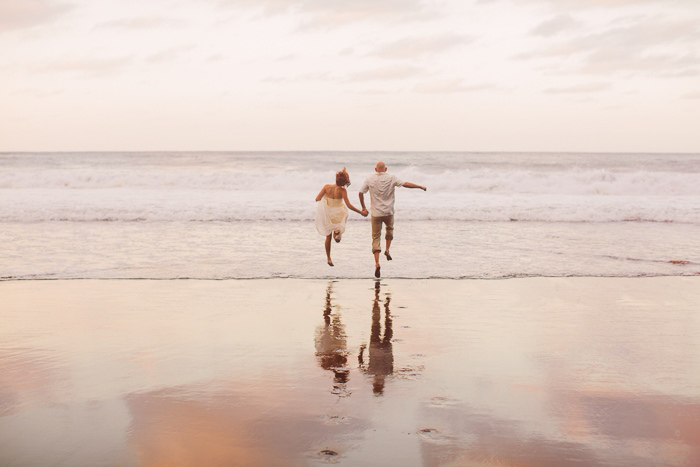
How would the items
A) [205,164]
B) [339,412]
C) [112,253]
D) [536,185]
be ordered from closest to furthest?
[339,412], [112,253], [536,185], [205,164]

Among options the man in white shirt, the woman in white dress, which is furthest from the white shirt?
the woman in white dress

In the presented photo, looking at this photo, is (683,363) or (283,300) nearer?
(683,363)

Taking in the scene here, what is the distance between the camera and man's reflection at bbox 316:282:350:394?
5.48 meters

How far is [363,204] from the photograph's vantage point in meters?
11.3

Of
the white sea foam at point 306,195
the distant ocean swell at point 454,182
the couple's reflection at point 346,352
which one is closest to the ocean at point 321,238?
the white sea foam at point 306,195

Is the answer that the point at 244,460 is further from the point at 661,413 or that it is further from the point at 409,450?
the point at 661,413

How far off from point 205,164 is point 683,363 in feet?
216

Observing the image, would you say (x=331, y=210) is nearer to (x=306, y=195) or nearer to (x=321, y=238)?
(x=321, y=238)

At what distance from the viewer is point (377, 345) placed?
652cm

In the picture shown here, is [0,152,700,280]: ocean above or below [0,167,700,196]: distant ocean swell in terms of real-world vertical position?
below

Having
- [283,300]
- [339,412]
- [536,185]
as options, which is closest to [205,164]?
[536,185]

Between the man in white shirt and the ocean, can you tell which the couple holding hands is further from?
the ocean

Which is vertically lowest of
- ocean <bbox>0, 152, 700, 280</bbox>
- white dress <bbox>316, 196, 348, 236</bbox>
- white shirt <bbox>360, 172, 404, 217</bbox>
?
Result: ocean <bbox>0, 152, 700, 280</bbox>

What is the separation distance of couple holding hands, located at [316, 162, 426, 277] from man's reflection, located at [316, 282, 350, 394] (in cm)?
352
